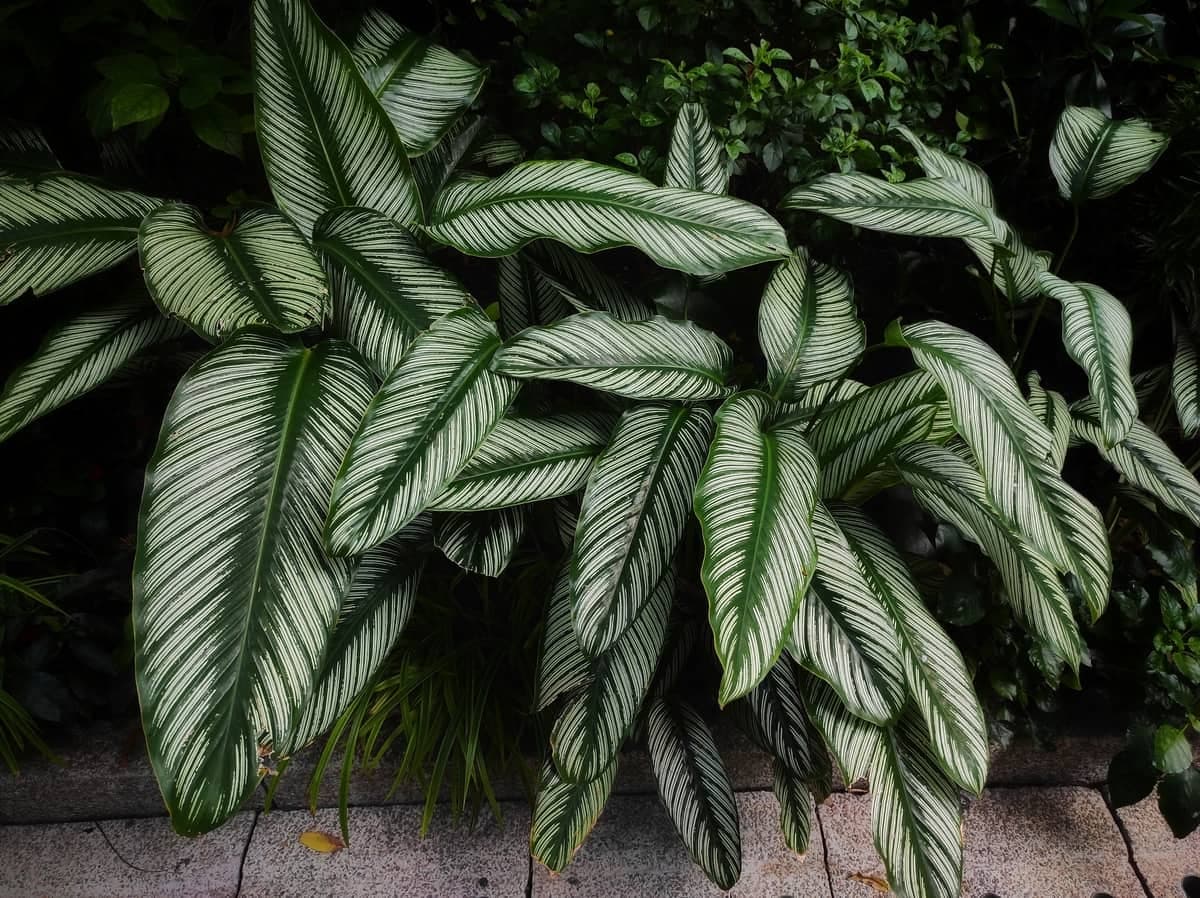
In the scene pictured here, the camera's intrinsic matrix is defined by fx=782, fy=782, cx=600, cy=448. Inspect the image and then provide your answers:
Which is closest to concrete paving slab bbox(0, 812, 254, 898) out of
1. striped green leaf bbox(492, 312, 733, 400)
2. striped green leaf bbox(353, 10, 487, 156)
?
striped green leaf bbox(492, 312, 733, 400)

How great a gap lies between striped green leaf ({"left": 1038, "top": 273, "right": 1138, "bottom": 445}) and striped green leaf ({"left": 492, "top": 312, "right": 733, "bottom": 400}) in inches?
21.0

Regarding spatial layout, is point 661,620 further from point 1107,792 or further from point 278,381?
point 1107,792

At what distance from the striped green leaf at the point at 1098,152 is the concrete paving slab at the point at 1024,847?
4.07 feet

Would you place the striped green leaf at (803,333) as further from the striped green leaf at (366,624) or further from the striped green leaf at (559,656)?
the striped green leaf at (366,624)

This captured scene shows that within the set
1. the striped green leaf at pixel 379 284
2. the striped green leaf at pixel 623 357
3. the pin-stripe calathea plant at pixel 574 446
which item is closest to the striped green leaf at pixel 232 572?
the pin-stripe calathea plant at pixel 574 446

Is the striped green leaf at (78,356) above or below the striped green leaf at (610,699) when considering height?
above

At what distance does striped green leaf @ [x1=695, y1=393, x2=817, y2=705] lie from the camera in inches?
36.3

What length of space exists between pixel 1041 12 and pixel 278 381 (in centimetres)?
169

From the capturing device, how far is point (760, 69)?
1.51m

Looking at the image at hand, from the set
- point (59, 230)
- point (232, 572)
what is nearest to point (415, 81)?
point (59, 230)


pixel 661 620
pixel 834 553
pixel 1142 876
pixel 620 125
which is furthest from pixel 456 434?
pixel 1142 876

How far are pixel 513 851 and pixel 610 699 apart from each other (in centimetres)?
54

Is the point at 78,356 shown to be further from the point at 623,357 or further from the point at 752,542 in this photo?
the point at 752,542

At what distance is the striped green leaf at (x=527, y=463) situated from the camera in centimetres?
114
